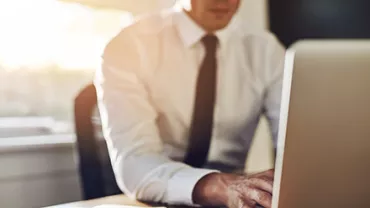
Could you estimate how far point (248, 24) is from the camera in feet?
4.68

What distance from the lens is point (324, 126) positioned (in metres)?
0.73

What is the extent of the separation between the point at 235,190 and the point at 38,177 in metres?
0.39

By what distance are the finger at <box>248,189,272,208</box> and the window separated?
406 mm

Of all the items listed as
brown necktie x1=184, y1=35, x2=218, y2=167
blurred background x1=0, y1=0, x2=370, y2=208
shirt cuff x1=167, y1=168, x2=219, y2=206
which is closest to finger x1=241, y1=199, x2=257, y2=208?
shirt cuff x1=167, y1=168, x2=219, y2=206

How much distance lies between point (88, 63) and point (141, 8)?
6.8 inches

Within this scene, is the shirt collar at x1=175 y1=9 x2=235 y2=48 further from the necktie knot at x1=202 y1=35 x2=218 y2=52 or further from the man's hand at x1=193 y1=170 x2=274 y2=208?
the man's hand at x1=193 y1=170 x2=274 y2=208

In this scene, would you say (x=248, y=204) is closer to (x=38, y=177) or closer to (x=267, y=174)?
(x=267, y=174)

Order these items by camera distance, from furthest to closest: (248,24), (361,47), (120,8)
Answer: (248,24) < (120,8) < (361,47)

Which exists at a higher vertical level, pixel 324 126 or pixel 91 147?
pixel 324 126

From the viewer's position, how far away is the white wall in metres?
1.10

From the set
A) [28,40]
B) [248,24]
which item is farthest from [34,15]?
[248,24]

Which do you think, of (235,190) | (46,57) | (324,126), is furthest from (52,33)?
(324,126)

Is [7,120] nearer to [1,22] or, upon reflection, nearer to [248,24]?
[1,22]

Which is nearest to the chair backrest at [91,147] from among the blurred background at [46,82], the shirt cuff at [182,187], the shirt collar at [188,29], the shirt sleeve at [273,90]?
the blurred background at [46,82]
